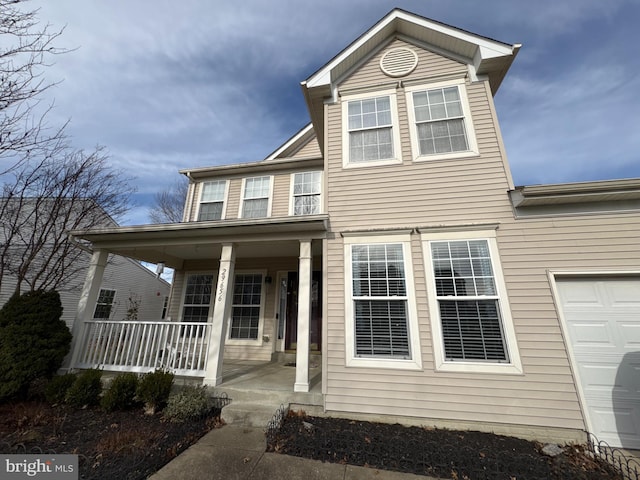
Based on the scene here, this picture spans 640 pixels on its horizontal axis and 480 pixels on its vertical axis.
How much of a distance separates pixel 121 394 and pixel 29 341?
1.89m

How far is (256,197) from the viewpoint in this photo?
7809 mm

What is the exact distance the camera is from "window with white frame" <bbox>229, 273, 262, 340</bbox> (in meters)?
6.91

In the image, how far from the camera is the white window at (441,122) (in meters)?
4.72

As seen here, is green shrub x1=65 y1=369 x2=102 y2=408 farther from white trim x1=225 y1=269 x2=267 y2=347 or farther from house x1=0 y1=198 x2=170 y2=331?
white trim x1=225 y1=269 x2=267 y2=347

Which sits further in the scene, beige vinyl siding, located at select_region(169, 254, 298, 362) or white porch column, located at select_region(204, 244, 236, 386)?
beige vinyl siding, located at select_region(169, 254, 298, 362)

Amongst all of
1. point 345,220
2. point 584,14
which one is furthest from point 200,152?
point 584,14

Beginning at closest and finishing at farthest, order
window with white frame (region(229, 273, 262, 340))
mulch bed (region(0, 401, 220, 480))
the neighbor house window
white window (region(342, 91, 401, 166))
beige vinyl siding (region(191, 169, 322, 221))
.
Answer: mulch bed (region(0, 401, 220, 480)) < white window (region(342, 91, 401, 166)) < window with white frame (region(229, 273, 262, 340)) < beige vinyl siding (region(191, 169, 322, 221)) < the neighbor house window

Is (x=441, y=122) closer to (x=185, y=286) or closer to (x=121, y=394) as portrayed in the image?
(x=121, y=394)

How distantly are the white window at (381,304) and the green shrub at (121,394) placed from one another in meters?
3.61

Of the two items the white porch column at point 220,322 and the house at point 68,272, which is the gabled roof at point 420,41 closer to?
the white porch column at point 220,322

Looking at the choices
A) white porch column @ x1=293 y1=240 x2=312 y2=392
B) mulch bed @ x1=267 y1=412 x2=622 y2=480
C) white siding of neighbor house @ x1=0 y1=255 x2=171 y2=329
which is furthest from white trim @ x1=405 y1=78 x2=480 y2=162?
white siding of neighbor house @ x1=0 y1=255 x2=171 y2=329

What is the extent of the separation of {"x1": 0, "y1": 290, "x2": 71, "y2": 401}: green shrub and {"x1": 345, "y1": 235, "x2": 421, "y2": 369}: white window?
17.2 ft

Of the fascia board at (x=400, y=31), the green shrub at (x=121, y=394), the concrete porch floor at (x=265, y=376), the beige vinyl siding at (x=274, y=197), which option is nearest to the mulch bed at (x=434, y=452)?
the concrete porch floor at (x=265, y=376)

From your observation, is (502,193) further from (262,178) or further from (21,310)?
(21,310)
